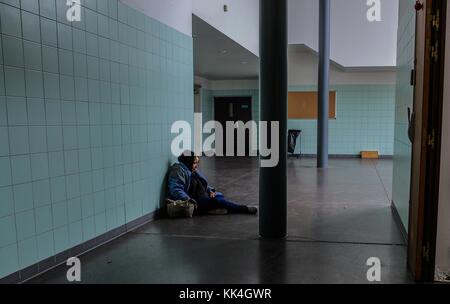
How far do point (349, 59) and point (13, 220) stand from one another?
32.1ft

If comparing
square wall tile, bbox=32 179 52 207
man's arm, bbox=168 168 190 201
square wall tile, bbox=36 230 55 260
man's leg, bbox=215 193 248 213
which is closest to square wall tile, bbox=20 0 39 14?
square wall tile, bbox=32 179 52 207

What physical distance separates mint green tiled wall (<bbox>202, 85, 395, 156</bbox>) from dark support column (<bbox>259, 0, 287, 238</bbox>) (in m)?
8.59

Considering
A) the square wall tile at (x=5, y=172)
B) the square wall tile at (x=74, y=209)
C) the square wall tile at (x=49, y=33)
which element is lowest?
the square wall tile at (x=74, y=209)

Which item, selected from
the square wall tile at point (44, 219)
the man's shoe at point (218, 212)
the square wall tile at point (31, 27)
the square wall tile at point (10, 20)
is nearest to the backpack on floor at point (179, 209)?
the man's shoe at point (218, 212)

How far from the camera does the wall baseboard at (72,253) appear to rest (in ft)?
9.40

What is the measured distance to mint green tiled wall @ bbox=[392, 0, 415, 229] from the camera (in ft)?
12.7

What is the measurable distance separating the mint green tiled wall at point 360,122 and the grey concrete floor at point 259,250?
6363 millimetres

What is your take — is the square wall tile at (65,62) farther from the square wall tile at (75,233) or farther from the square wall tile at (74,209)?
the square wall tile at (75,233)

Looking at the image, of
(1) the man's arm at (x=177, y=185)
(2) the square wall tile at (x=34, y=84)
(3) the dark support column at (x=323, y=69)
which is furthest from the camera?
(3) the dark support column at (x=323, y=69)

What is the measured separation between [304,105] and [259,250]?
30.6ft

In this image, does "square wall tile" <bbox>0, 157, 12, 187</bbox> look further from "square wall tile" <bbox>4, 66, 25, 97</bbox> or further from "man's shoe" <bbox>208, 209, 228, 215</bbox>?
"man's shoe" <bbox>208, 209, 228, 215</bbox>

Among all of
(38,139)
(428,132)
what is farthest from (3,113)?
(428,132)
